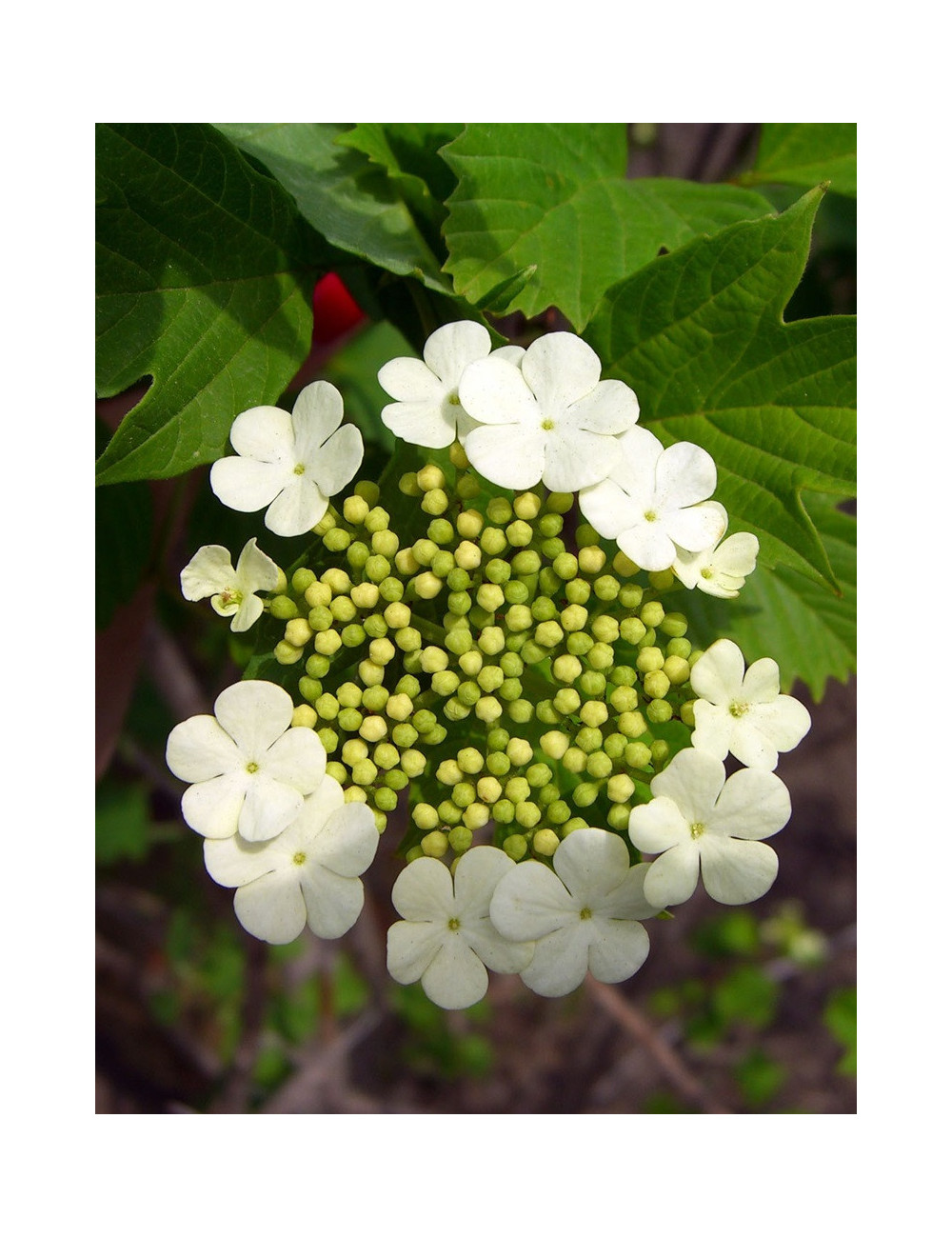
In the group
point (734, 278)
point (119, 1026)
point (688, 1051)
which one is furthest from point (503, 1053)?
point (734, 278)

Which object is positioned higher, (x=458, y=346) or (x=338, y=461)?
(x=458, y=346)

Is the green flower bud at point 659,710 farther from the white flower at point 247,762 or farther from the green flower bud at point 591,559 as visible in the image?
the white flower at point 247,762

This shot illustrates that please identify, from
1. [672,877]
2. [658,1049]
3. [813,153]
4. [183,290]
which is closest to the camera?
[672,877]

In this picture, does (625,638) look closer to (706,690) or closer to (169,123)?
(706,690)

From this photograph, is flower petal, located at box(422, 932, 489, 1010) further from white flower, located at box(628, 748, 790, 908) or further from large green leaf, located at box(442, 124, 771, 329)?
large green leaf, located at box(442, 124, 771, 329)

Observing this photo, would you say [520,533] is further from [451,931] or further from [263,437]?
[451,931]

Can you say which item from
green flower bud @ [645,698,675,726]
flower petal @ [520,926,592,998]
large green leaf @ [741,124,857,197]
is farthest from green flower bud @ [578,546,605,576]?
large green leaf @ [741,124,857,197]

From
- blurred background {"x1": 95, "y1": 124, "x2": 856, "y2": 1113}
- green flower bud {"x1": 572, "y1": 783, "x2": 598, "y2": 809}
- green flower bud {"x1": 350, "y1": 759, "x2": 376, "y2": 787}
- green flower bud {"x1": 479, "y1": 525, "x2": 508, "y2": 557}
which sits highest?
green flower bud {"x1": 479, "y1": 525, "x2": 508, "y2": 557}

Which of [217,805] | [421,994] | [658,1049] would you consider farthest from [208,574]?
[421,994]
